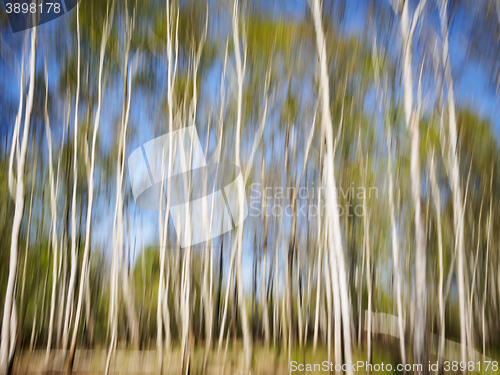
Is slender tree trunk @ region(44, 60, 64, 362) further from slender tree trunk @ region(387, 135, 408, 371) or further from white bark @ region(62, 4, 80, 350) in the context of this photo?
slender tree trunk @ region(387, 135, 408, 371)

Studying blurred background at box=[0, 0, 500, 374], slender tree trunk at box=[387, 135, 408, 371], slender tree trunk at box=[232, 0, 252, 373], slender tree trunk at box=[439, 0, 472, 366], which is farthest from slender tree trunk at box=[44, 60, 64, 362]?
slender tree trunk at box=[439, 0, 472, 366]

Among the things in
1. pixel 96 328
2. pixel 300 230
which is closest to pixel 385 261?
pixel 300 230

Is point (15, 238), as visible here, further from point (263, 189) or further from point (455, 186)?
point (455, 186)

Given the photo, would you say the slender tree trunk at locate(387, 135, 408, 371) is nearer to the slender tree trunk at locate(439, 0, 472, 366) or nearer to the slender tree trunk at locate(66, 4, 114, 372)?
the slender tree trunk at locate(439, 0, 472, 366)

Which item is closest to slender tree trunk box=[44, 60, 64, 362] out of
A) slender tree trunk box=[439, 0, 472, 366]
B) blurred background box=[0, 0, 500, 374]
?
blurred background box=[0, 0, 500, 374]

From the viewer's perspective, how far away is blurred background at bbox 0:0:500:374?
1527 mm

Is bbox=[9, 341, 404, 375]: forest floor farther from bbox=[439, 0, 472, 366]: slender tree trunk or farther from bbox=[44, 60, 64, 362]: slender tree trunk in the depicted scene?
bbox=[439, 0, 472, 366]: slender tree trunk

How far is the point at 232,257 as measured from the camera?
1580 millimetres

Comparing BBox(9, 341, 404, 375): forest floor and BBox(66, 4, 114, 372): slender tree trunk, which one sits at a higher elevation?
BBox(66, 4, 114, 372): slender tree trunk

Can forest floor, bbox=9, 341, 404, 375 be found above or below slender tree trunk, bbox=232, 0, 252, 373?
below

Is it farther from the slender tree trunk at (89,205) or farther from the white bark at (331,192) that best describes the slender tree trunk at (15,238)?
the white bark at (331,192)

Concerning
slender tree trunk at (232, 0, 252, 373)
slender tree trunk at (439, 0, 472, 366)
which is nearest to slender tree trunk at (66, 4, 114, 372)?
slender tree trunk at (232, 0, 252, 373)

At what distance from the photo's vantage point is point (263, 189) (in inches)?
62.4

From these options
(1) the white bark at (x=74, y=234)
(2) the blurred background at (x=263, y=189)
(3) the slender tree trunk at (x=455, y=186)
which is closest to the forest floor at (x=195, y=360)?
(2) the blurred background at (x=263, y=189)
